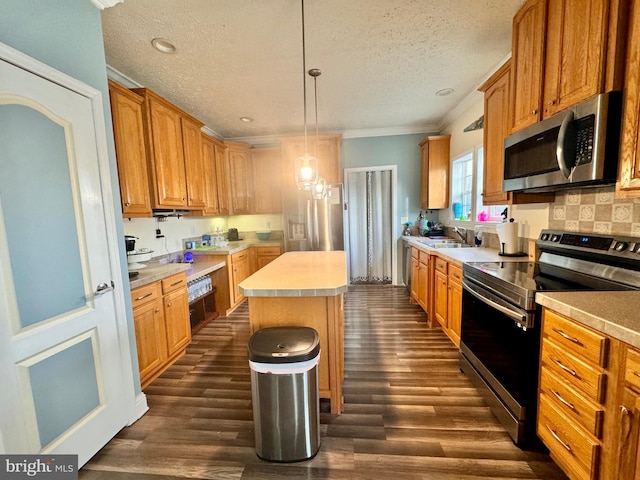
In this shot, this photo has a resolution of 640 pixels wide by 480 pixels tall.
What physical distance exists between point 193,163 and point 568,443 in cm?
382

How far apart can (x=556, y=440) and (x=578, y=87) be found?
178 centimetres

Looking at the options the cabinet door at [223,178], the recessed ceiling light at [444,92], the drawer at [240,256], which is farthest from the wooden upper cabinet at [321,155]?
the recessed ceiling light at [444,92]

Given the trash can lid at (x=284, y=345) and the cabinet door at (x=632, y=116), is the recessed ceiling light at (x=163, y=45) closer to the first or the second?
the trash can lid at (x=284, y=345)

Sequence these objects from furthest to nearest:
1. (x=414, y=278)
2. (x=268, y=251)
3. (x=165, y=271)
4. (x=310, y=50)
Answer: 1. (x=268, y=251)
2. (x=414, y=278)
3. (x=165, y=271)
4. (x=310, y=50)

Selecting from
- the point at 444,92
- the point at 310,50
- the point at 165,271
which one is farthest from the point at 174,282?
the point at 444,92

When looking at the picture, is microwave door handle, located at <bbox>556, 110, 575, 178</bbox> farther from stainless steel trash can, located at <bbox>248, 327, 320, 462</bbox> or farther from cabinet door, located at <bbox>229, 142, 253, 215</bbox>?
cabinet door, located at <bbox>229, 142, 253, 215</bbox>

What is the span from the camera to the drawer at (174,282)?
237 cm

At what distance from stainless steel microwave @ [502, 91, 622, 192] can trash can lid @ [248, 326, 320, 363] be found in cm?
165

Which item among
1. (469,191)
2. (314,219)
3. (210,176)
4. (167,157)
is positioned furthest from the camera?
(314,219)

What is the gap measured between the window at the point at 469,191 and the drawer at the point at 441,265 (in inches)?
32.6

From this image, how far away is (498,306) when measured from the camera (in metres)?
1.56

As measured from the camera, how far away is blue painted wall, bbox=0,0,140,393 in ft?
Answer: 3.99

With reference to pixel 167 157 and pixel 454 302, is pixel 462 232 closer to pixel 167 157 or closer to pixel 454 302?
pixel 454 302

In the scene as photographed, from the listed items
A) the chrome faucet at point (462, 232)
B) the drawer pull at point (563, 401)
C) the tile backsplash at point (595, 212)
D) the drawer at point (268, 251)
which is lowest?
the drawer pull at point (563, 401)
